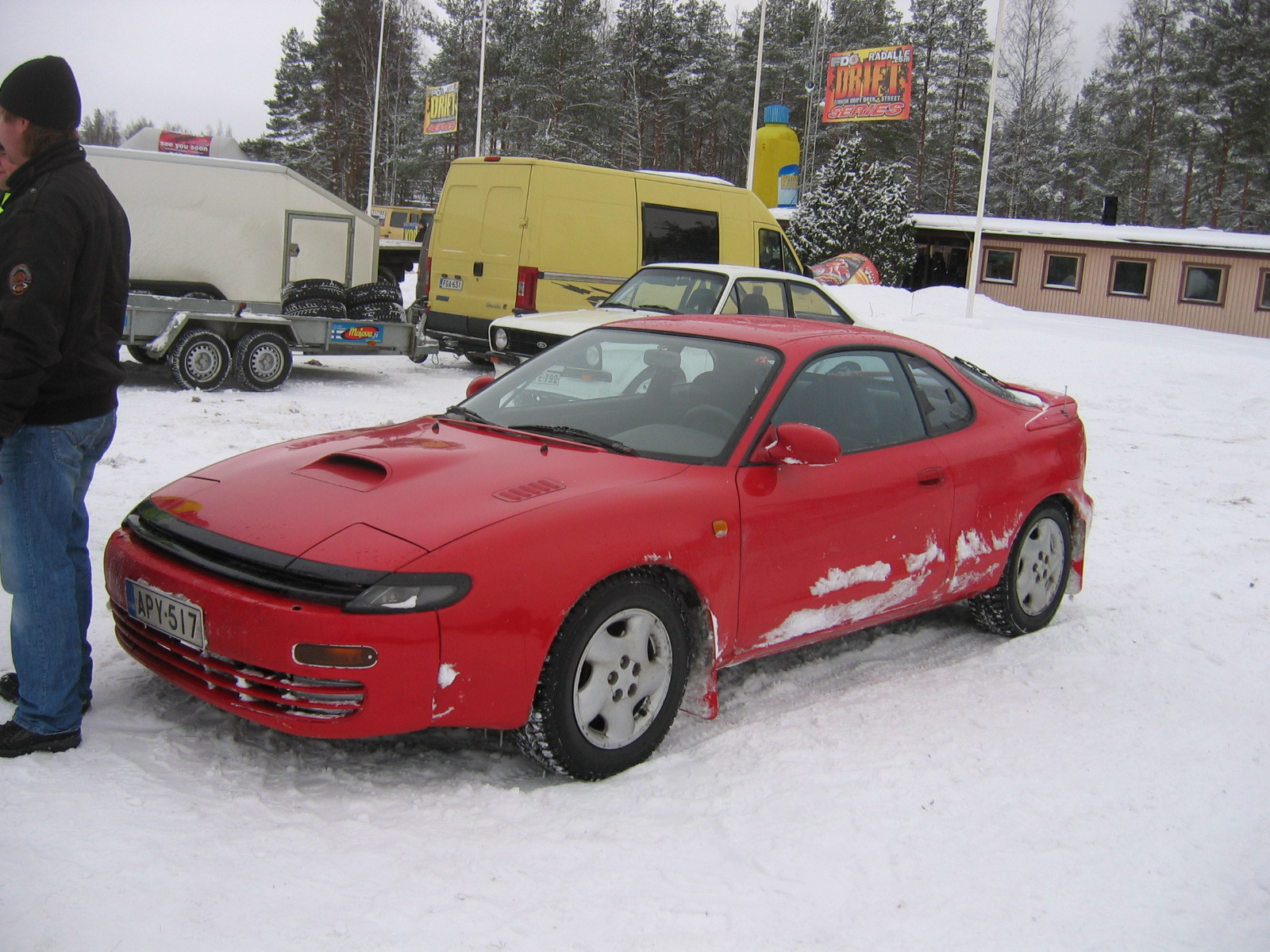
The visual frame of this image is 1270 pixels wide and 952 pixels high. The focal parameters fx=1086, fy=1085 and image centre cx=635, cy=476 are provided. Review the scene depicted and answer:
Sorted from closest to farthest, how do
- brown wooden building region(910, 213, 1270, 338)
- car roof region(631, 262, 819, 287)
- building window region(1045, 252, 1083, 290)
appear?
1. car roof region(631, 262, 819, 287)
2. brown wooden building region(910, 213, 1270, 338)
3. building window region(1045, 252, 1083, 290)

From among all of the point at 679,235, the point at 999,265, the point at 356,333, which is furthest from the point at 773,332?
the point at 999,265

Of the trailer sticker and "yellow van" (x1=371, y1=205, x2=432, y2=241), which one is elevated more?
"yellow van" (x1=371, y1=205, x2=432, y2=241)

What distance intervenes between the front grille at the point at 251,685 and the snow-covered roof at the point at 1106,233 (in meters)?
24.9

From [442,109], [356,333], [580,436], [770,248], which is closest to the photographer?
[580,436]

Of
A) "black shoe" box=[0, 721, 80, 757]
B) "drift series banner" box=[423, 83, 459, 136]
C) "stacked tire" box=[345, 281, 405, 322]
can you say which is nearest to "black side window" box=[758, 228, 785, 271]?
"stacked tire" box=[345, 281, 405, 322]

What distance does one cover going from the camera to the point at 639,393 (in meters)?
4.45

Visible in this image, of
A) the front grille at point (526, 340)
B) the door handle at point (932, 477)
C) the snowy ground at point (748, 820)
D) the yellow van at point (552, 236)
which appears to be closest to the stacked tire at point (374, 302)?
the yellow van at point (552, 236)

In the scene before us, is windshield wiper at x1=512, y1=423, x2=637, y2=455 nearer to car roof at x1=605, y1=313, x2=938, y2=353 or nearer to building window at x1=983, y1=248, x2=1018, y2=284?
car roof at x1=605, y1=313, x2=938, y2=353

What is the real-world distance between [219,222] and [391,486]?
9720mm

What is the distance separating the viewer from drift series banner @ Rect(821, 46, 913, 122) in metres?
27.9

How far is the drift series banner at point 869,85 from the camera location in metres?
27.9

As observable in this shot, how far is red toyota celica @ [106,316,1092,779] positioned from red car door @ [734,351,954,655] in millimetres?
10

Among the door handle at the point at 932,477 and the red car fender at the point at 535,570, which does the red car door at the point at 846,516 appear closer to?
the door handle at the point at 932,477

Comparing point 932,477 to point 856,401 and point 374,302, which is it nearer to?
point 856,401
